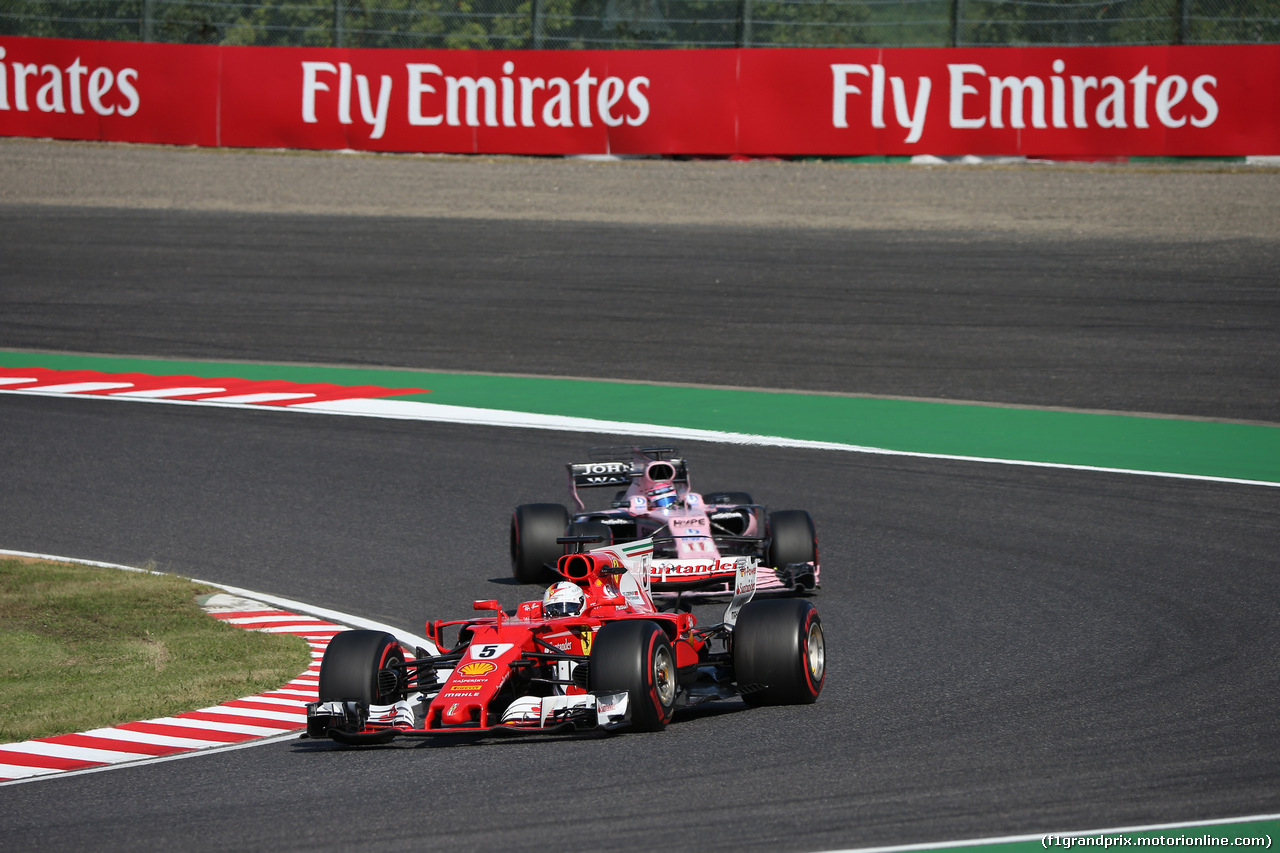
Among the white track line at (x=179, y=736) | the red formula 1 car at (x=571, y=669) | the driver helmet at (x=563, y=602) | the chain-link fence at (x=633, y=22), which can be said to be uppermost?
the chain-link fence at (x=633, y=22)

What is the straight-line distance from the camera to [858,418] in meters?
18.9

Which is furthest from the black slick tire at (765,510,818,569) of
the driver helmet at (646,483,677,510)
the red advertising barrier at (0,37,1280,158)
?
the red advertising barrier at (0,37,1280,158)

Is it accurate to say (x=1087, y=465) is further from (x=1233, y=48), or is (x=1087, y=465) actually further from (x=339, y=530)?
(x=1233, y=48)

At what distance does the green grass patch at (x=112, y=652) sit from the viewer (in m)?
9.63

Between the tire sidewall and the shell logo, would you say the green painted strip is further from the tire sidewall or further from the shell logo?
the shell logo

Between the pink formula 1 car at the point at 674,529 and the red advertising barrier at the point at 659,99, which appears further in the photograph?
the red advertising barrier at the point at 659,99

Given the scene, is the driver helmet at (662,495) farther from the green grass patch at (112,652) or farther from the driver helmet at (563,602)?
the driver helmet at (563,602)

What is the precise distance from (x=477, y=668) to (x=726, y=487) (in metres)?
7.44

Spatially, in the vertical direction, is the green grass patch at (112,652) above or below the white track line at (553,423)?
below

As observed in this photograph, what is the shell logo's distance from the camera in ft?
28.4

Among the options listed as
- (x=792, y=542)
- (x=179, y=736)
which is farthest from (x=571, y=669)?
(x=792, y=542)

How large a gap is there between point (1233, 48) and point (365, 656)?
2127 centimetres

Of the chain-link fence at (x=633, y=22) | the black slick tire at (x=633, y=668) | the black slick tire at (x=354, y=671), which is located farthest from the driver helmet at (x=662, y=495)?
the chain-link fence at (x=633, y=22)

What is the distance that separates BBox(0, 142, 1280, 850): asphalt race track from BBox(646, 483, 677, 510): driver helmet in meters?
1.42
